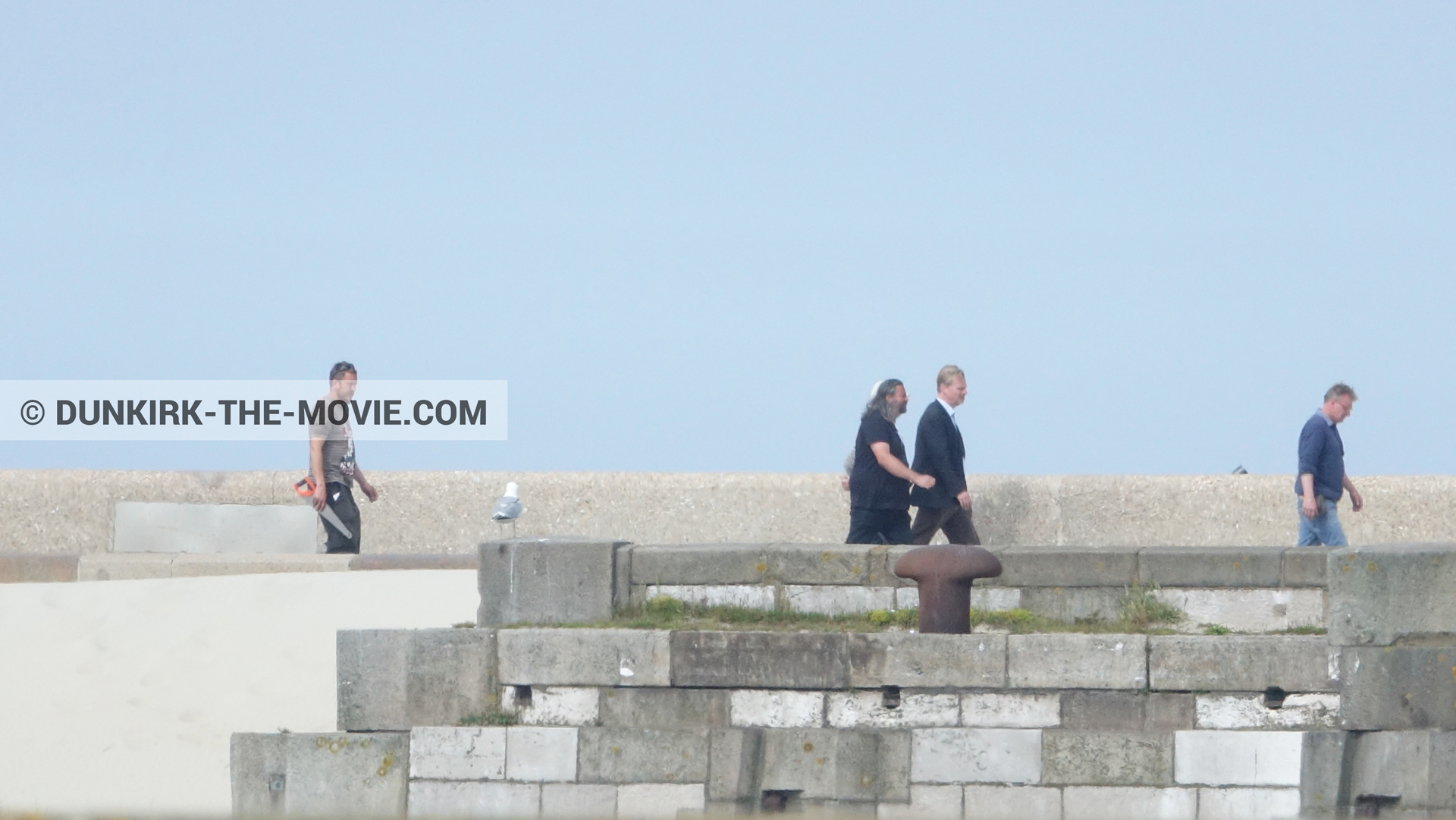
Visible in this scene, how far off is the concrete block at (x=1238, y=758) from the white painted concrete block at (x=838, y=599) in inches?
56.6

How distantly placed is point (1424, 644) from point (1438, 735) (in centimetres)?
39

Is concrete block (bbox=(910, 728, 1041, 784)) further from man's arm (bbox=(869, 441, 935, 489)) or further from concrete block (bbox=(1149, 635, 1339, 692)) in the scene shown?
man's arm (bbox=(869, 441, 935, 489))

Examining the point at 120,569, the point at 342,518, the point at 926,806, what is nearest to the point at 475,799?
the point at 926,806

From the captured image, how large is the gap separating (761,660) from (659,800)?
72 cm

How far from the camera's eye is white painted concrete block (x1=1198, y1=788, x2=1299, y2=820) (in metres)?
7.42

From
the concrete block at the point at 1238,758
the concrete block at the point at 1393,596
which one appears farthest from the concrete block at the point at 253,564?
the concrete block at the point at 1393,596

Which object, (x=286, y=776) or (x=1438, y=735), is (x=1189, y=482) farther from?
(x=286, y=776)

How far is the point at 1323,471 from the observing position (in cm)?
1074

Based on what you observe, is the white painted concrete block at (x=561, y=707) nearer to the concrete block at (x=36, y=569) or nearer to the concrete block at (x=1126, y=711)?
the concrete block at (x=1126, y=711)

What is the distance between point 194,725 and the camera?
387 inches

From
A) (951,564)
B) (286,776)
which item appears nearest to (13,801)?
(286,776)

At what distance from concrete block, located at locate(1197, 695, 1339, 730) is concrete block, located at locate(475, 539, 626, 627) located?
260 cm

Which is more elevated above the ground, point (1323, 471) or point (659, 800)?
point (1323, 471)

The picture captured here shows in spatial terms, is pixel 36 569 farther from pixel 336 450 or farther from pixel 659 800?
pixel 659 800
